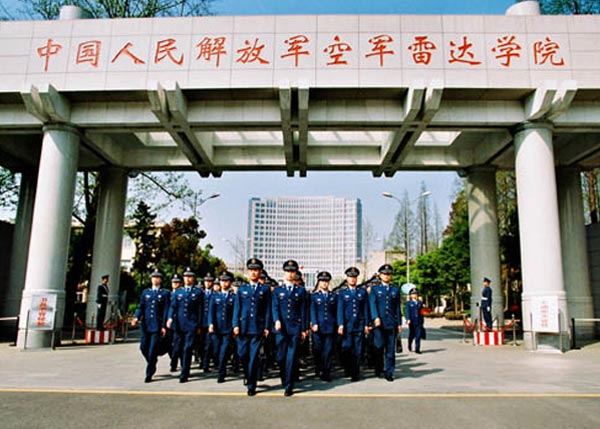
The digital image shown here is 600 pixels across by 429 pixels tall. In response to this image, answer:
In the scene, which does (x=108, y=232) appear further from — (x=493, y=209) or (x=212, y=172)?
(x=493, y=209)

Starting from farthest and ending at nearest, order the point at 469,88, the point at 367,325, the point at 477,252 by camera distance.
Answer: the point at 477,252
the point at 469,88
the point at 367,325

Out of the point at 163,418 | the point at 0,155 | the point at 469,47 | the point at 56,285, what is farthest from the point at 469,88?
the point at 0,155

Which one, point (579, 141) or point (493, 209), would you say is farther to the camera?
point (493, 209)

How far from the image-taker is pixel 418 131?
1341 centimetres

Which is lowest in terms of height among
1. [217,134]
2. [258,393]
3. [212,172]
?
[258,393]

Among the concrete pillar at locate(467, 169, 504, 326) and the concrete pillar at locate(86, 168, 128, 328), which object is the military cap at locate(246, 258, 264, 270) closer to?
the concrete pillar at locate(86, 168, 128, 328)

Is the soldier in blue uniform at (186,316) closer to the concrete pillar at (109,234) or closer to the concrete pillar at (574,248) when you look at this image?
the concrete pillar at (109,234)

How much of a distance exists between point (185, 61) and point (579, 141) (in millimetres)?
13457

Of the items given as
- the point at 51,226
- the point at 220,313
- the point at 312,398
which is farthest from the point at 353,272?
the point at 51,226

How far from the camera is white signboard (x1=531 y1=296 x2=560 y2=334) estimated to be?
38.0 feet

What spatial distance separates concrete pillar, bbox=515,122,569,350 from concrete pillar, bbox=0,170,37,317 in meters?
17.7

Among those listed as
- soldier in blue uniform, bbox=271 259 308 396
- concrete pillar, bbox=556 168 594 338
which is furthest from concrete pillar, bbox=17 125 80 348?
concrete pillar, bbox=556 168 594 338

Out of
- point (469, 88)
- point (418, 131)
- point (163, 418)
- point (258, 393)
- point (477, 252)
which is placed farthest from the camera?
point (477, 252)

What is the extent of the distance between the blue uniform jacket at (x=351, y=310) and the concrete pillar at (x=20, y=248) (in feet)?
49.0
